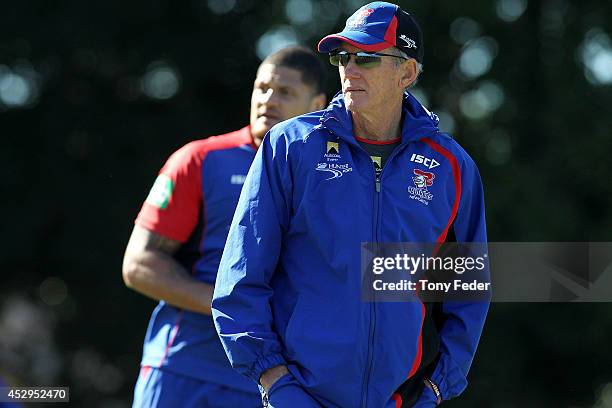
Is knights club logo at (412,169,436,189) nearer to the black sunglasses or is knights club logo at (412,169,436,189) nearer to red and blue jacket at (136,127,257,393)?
the black sunglasses

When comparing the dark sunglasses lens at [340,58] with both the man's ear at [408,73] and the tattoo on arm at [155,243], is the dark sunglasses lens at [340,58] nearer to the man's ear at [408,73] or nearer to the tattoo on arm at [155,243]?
the man's ear at [408,73]

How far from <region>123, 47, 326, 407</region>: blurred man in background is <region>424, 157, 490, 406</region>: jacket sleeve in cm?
127

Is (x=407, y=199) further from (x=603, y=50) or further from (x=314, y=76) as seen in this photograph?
(x=603, y=50)

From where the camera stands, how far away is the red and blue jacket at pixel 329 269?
157 inches

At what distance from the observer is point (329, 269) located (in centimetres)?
406

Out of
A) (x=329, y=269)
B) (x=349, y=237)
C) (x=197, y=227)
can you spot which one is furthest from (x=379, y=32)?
(x=197, y=227)

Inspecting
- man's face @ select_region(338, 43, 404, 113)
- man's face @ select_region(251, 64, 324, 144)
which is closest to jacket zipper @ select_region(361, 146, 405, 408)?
man's face @ select_region(338, 43, 404, 113)

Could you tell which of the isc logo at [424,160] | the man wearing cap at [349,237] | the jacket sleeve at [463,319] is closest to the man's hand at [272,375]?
the man wearing cap at [349,237]

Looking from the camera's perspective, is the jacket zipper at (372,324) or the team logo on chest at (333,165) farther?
the team logo on chest at (333,165)

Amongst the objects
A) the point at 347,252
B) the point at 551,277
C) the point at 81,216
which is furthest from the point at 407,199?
the point at 81,216

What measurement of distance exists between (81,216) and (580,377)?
5.66m

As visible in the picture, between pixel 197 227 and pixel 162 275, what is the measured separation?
0.30 metres

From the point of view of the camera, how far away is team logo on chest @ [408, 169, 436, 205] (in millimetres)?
4207

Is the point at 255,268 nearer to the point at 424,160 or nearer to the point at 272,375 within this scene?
the point at 272,375
